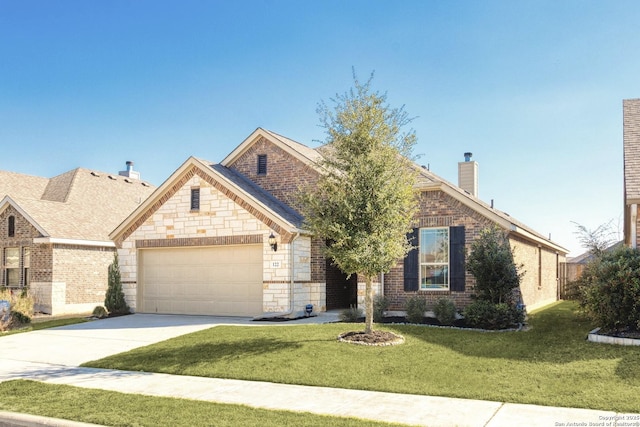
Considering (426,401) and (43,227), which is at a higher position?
(43,227)

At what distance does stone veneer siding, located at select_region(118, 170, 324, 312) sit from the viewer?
16.9 m

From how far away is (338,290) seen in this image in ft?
64.9

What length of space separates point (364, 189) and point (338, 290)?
862cm

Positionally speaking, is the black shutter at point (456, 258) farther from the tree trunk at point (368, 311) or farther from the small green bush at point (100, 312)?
the small green bush at point (100, 312)

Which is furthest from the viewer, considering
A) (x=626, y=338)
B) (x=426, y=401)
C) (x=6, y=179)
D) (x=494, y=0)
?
(x=6, y=179)

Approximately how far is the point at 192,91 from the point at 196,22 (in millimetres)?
3168

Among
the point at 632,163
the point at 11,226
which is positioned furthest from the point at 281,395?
the point at 11,226

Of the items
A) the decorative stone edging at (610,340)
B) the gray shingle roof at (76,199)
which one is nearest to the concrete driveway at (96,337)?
the gray shingle roof at (76,199)

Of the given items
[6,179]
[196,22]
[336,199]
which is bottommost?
[336,199]

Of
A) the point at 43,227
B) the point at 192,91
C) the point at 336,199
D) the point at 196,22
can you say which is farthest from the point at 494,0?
the point at 43,227

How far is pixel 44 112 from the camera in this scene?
21391 mm

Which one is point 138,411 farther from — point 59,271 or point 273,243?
point 59,271

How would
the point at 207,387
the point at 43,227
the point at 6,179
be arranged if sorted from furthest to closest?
the point at 6,179
the point at 43,227
the point at 207,387

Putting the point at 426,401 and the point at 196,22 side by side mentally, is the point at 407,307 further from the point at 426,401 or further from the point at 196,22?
the point at 196,22
